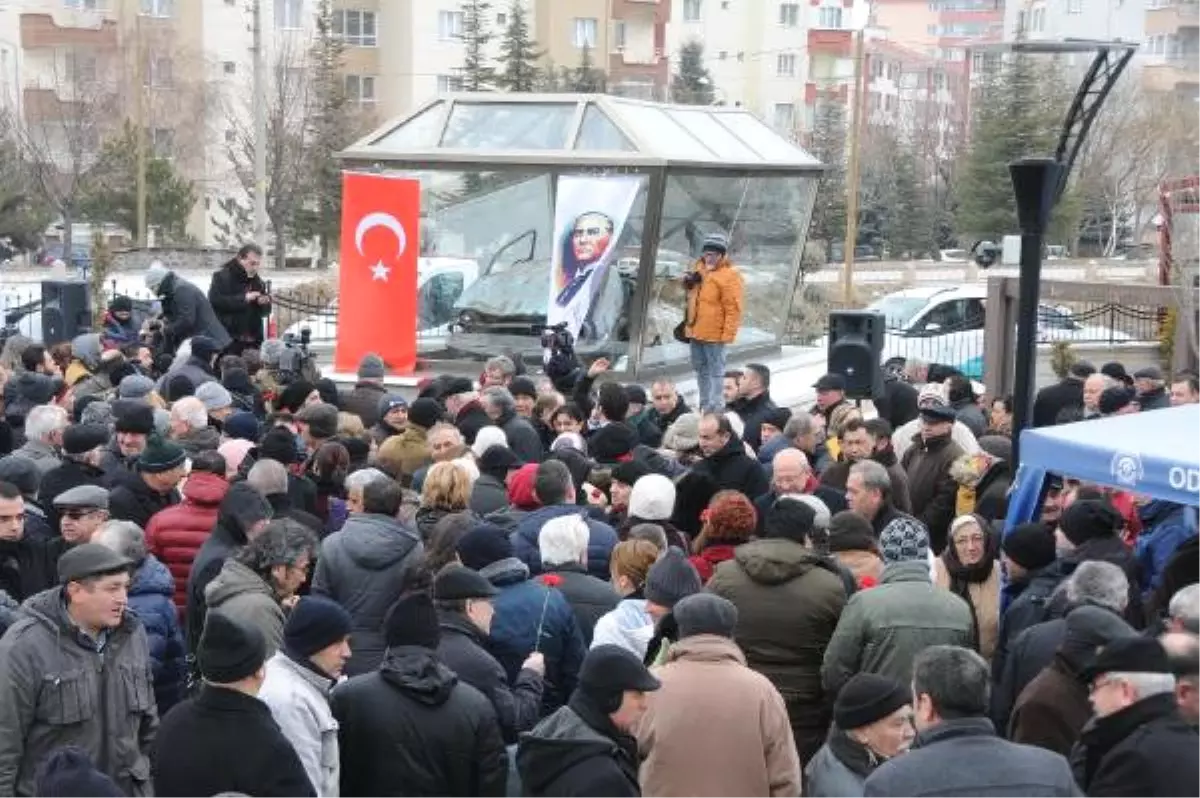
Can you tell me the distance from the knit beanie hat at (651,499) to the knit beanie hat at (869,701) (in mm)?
2642

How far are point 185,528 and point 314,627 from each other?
2549mm

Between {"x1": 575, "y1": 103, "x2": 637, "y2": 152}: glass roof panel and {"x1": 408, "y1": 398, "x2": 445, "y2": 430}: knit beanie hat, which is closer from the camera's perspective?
{"x1": 408, "y1": 398, "x2": 445, "y2": 430}: knit beanie hat

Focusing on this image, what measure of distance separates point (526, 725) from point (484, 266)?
41.6 feet

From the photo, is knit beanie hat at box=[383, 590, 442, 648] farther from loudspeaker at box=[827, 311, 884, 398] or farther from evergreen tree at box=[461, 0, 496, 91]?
evergreen tree at box=[461, 0, 496, 91]

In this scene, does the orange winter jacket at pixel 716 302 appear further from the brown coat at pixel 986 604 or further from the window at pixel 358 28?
the window at pixel 358 28

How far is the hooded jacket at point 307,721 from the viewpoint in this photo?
584 centimetres

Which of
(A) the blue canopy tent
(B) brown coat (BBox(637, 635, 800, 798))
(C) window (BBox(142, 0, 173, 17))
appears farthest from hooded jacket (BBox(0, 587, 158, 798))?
(C) window (BBox(142, 0, 173, 17))

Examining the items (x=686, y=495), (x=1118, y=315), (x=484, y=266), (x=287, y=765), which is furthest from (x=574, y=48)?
(x=287, y=765)

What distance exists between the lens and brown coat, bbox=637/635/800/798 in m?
6.06

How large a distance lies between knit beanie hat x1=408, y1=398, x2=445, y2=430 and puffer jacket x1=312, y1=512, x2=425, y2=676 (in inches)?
116

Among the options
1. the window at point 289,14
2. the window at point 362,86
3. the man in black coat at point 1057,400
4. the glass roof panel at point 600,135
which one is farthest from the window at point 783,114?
the man in black coat at point 1057,400

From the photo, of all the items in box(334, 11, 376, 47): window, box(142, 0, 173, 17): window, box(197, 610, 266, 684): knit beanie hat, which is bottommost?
box(197, 610, 266, 684): knit beanie hat

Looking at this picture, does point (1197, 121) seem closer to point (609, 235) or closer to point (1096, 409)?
point (609, 235)

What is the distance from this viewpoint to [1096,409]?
43.3 feet
